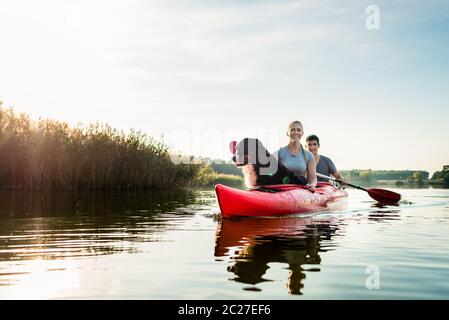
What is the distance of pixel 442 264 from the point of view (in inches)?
209

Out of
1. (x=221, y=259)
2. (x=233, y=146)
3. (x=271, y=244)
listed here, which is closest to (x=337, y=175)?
(x=233, y=146)

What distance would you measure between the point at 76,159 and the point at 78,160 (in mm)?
87

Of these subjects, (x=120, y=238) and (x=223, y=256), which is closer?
(x=223, y=256)

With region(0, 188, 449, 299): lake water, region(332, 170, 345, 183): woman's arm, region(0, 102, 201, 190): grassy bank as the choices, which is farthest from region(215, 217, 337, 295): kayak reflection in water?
region(0, 102, 201, 190): grassy bank

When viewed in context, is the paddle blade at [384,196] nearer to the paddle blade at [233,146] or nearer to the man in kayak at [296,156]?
the man in kayak at [296,156]

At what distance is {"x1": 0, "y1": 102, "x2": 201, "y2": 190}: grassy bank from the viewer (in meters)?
19.2

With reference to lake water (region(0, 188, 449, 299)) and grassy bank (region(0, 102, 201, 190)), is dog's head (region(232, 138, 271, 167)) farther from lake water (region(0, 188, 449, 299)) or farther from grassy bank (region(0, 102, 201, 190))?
grassy bank (region(0, 102, 201, 190))

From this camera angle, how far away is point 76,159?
20250 millimetres

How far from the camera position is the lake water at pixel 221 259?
4.12 metres

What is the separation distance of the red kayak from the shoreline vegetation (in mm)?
6568
